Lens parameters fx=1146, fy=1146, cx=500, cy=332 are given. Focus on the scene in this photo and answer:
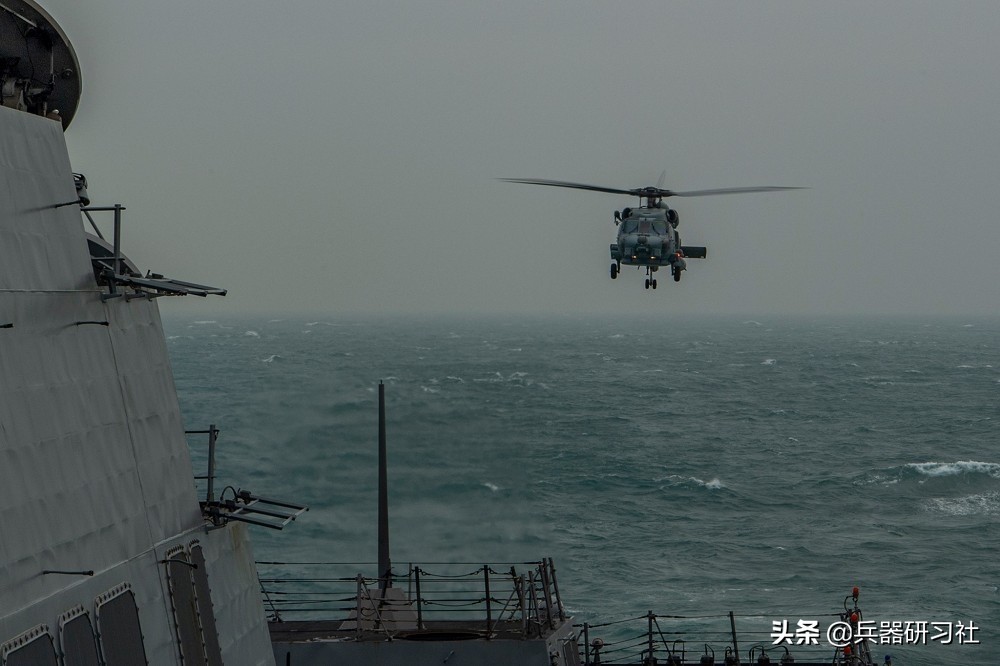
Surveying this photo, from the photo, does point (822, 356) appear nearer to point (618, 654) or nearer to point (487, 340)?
point (487, 340)

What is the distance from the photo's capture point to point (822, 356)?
16975 cm

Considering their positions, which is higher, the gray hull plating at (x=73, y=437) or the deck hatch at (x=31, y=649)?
the gray hull plating at (x=73, y=437)

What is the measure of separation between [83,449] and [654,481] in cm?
5614

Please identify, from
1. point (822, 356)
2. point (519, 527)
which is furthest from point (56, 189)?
point (822, 356)

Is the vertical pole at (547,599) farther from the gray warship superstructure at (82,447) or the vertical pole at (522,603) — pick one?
the gray warship superstructure at (82,447)

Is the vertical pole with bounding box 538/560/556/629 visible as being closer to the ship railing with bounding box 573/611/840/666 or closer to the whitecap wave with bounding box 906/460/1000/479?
the ship railing with bounding box 573/611/840/666

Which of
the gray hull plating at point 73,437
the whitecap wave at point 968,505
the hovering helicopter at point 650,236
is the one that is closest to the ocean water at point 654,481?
the whitecap wave at point 968,505

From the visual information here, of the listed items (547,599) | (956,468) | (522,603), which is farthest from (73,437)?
(956,468)

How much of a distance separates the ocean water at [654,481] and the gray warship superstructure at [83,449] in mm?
25313

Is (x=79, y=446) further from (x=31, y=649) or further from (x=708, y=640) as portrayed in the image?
(x=708, y=640)

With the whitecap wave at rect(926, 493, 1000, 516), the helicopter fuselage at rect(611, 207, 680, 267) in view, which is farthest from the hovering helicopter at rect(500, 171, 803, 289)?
the whitecap wave at rect(926, 493, 1000, 516)

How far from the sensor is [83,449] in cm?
821

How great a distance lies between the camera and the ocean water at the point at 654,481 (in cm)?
4025

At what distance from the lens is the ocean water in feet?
132
